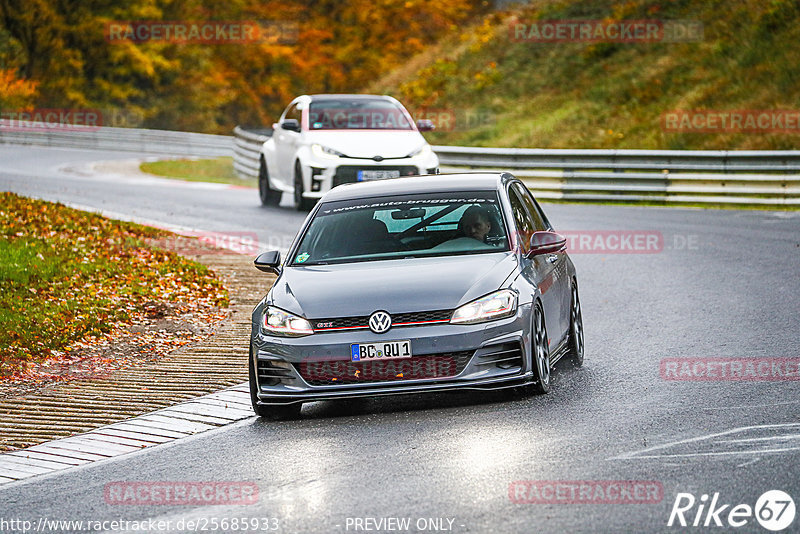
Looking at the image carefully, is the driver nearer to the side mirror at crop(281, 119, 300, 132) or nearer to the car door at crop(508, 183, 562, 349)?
the car door at crop(508, 183, 562, 349)

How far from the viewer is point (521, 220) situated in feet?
34.1

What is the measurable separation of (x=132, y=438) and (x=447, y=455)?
7.46ft

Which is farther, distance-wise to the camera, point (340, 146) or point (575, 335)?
point (340, 146)

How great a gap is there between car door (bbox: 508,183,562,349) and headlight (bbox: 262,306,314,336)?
5.01 ft

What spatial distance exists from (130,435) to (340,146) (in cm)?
1381

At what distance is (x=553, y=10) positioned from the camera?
47.0 m

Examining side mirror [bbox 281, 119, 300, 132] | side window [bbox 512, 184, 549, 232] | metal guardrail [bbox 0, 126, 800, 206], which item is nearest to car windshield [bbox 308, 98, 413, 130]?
side mirror [bbox 281, 119, 300, 132]

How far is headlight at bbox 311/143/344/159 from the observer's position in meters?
22.3

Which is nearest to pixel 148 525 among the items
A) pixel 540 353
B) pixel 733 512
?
pixel 733 512

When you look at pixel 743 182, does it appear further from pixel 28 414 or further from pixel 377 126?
pixel 28 414

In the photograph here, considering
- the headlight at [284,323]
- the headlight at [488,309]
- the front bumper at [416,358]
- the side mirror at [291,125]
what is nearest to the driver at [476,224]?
the headlight at [488,309]

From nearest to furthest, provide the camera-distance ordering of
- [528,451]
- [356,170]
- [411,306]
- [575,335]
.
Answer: [528,451]
[411,306]
[575,335]
[356,170]

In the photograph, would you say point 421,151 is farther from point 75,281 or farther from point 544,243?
point 544,243

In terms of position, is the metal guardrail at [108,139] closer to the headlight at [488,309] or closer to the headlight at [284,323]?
the headlight at [284,323]
